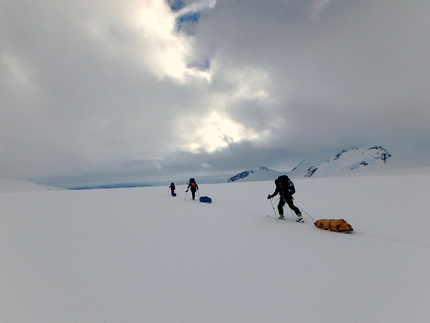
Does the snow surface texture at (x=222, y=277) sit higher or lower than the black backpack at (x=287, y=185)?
lower

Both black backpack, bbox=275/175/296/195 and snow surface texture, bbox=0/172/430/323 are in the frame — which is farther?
black backpack, bbox=275/175/296/195

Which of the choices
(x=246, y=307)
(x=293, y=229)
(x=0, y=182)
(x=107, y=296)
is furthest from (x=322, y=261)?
(x=0, y=182)

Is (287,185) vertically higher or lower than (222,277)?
higher

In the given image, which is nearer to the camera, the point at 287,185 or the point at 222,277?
the point at 222,277

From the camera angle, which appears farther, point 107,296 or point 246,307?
point 107,296

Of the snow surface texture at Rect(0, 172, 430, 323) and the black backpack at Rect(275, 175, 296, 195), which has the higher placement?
the black backpack at Rect(275, 175, 296, 195)

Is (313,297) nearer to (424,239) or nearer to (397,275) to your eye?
(397,275)

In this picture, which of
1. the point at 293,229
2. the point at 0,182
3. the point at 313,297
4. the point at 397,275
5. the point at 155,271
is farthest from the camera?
the point at 0,182

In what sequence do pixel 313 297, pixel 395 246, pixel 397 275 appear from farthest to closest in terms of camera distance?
pixel 395 246, pixel 397 275, pixel 313 297

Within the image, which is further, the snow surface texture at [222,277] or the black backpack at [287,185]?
the black backpack at [287,185]

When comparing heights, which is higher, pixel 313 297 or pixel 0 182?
pixel 0 182

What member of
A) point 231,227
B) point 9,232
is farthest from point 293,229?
point 9,232

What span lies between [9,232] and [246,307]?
11080 mm

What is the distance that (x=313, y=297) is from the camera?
10.3ft
